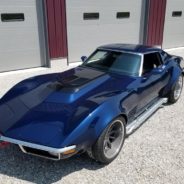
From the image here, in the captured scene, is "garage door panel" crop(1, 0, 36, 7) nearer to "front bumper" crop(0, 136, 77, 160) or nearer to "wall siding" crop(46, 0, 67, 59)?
"wall siding" crop(46, 0, 67, 59)

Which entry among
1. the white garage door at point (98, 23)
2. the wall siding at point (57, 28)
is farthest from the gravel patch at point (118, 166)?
the white garage door at point (98, 23)

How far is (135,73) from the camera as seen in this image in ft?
12.5

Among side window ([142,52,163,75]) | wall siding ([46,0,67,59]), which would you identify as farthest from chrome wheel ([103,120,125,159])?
wall siding ([46,0,67,59])

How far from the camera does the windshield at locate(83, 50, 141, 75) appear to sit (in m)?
3.87

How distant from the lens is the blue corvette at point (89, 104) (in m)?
2.58

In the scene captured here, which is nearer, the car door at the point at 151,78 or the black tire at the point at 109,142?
the black tire at the point at 109,142

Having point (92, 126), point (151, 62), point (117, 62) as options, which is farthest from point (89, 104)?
point (151, 62)

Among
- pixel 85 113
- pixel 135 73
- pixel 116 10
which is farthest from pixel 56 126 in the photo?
pixel 116 10

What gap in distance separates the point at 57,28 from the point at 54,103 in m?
5.14

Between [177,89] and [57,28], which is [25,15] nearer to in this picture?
[57,28]

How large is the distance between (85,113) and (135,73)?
1458 millimetres

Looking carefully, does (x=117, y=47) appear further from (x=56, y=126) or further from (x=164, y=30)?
(x=164, y=30)

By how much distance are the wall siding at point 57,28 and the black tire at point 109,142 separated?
5156 millimetres

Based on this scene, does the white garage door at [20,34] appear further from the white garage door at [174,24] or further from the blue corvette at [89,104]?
the white garage door at [174,24]
